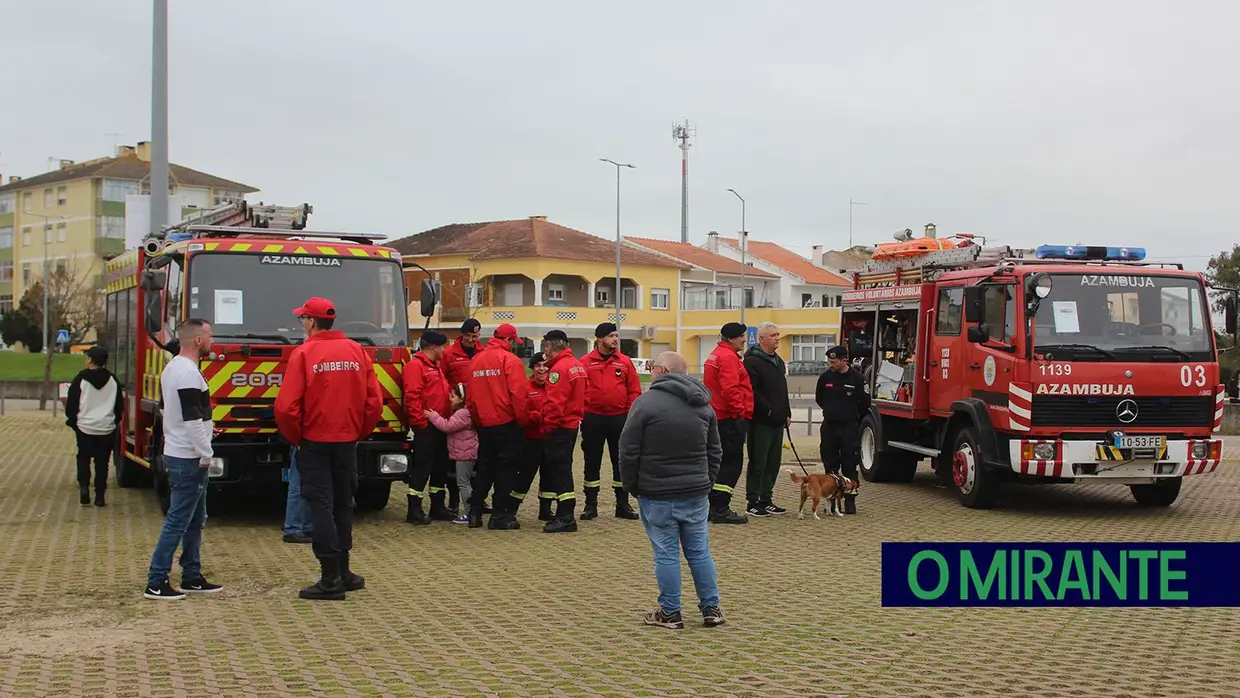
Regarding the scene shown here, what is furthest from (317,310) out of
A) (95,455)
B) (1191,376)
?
(1191,376)

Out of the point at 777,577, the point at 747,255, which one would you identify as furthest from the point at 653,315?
the point at 777,577

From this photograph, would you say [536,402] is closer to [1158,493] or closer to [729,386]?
[729,386]

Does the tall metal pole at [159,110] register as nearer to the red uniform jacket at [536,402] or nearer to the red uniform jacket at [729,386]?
the red uniform jacket at [536,402]

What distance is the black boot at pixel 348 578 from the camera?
8.36 m

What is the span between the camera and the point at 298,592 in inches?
333

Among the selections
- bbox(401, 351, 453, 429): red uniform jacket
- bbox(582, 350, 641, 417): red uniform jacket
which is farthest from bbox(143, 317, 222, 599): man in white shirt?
bbox(582, 350, 641, 417): red uniform jacket

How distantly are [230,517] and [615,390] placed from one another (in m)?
3.99

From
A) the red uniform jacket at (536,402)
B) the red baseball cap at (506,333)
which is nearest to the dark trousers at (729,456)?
the red uniform jacket at (536,402)

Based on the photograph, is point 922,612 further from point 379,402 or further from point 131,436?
point 131,436

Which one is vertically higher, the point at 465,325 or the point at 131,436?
the point at 465,325

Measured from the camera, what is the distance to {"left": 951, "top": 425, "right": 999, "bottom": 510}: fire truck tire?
43.6 feet

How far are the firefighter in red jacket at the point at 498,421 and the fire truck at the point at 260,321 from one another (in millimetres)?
759

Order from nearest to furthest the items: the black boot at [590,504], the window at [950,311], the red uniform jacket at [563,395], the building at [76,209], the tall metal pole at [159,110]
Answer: the red uniform jacket at [563,395] → the black boot at [590,504] → the window at [950,311] → the tall metal pole at [159,110] → the building at [76,209]

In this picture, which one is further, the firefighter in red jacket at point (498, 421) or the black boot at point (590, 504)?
the black boot at point (590, 504)
